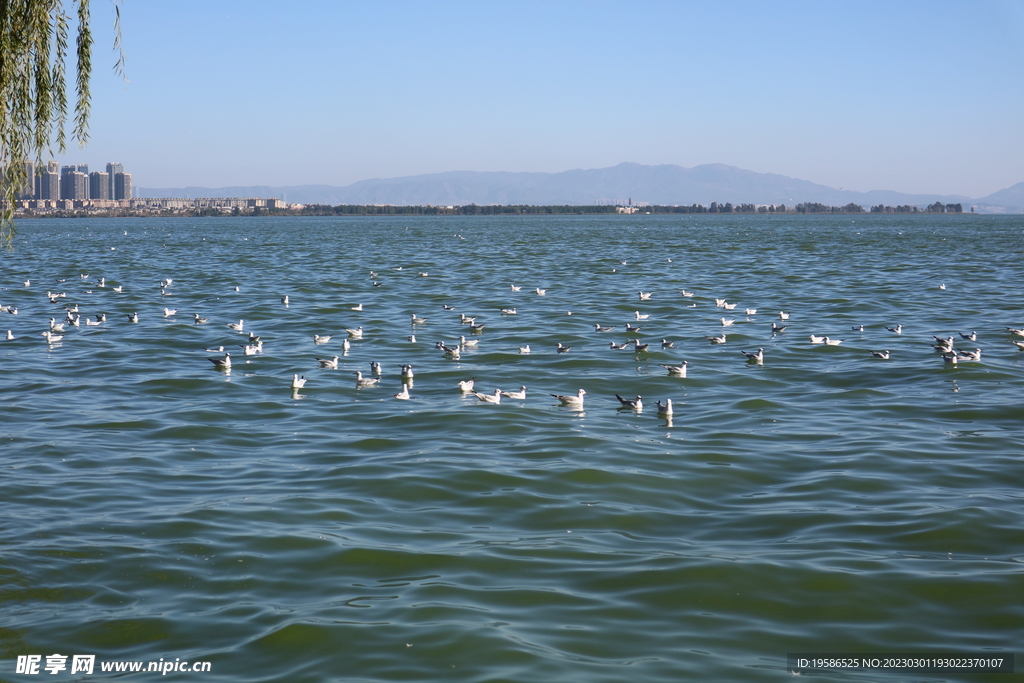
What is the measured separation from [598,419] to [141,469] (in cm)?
889

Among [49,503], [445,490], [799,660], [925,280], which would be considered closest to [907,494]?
[799,660]

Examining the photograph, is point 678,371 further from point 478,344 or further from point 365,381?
point 365,381

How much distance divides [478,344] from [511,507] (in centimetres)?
1611

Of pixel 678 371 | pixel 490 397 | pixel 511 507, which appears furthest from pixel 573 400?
pixel 511 507

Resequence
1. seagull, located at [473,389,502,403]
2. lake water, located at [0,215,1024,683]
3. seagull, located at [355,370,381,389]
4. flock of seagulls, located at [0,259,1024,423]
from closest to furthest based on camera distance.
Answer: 1. lake water, located at [0,215,1024,683]
2. seagull, located at [473,389,502,403]
3. flock of seagulls, located at [0,259,1024,423]
4. seagull, located at [355,370,381,389]

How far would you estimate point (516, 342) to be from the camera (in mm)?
30125

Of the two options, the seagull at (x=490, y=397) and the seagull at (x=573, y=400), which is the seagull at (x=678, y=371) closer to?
the seagull at (x=573, y=400)

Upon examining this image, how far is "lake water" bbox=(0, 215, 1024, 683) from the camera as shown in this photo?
943cm

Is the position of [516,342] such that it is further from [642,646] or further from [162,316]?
[642,646]

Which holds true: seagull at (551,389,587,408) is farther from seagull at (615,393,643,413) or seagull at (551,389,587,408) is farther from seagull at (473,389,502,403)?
seagull at (473,389,502,403)

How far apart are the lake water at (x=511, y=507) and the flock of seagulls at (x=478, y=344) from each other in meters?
0.36

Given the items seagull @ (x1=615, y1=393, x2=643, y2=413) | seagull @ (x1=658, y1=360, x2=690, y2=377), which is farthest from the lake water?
seagull @ (x1=658, y1=360, x2=690, y2=377)

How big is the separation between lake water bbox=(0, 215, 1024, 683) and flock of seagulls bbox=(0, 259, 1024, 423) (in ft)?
1.17

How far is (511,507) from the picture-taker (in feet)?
44.4
